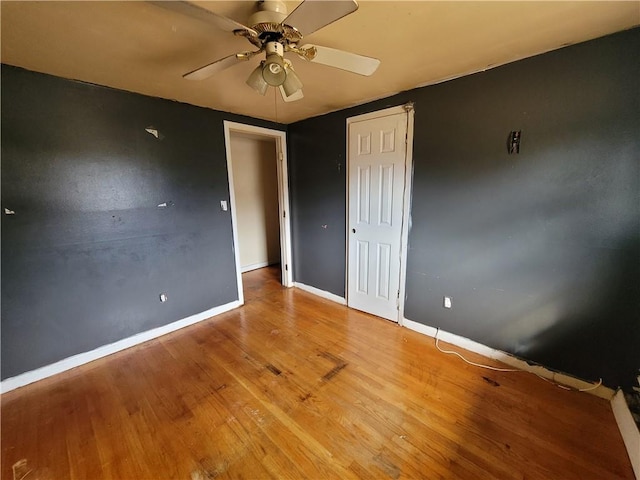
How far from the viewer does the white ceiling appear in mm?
1218

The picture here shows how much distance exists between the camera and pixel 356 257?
2.94m

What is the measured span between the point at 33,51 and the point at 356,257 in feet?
9.49

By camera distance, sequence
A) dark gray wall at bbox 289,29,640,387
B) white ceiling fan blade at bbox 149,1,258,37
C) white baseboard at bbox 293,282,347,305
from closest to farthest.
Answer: white ceiling fan blade at bbox 149,1,258,37 < dark gray wall at bbox 289,29,640,387 < white baseboard at bbox 293,282,347,305

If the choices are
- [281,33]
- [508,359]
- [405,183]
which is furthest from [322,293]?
[281,33]

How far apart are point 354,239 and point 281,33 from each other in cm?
206

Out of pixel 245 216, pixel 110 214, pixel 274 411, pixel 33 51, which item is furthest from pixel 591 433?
pixel 245 216

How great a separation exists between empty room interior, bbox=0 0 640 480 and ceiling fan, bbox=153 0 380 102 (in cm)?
1

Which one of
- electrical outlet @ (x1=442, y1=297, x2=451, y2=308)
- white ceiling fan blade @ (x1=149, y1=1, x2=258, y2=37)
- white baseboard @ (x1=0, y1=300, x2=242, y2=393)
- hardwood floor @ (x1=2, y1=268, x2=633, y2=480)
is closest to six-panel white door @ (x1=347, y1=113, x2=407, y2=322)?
electrical outlet @ (x1=442, y1=297, x2=451, y2=308)

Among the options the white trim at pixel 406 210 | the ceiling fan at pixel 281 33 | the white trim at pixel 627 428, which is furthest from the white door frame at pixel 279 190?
the white trim at pixel 627 428

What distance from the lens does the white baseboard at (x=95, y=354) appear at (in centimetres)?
188

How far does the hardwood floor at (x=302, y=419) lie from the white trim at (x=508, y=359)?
0.07m

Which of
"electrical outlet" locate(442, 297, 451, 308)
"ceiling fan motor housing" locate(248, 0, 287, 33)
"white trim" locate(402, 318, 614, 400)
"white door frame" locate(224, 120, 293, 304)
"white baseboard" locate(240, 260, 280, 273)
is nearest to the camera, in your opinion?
"ceiling fan motor housing" locate(248, 0, 287, 33)

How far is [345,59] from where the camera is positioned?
1.33 metres

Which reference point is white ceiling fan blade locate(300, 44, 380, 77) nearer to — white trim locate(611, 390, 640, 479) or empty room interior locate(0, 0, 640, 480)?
empty room interior locate(0, 0, 640, 480)
